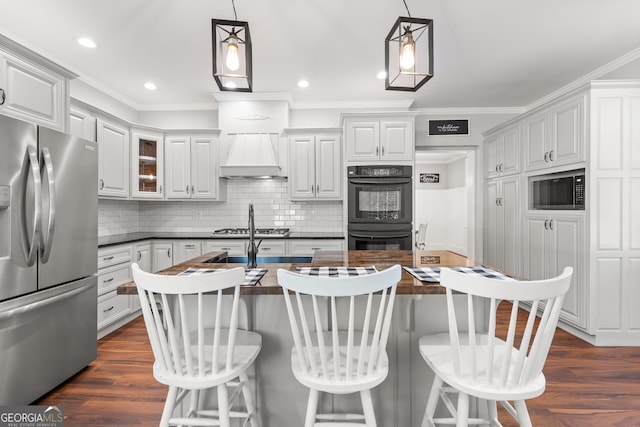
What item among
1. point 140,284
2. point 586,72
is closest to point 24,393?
point 140,284

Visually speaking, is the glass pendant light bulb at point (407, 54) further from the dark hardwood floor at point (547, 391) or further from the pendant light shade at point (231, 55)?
the dark hardwood floor at point (547, 391)

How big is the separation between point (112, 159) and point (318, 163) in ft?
7.58

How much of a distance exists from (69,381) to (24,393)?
0.40 meters

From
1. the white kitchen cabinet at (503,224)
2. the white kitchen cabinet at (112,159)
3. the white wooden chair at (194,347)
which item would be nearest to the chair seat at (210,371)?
the white wooden chair at (194,347)

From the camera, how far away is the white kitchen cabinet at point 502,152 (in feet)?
12.6

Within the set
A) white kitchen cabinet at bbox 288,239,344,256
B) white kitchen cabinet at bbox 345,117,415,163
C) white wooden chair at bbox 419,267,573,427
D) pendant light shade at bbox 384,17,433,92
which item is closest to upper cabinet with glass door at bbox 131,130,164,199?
white kitchen cabinet at bbox 288,239,344,256

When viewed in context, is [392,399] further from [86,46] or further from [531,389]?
[86,46]

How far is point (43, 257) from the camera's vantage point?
79.8 inches

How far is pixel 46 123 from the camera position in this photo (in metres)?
2.29

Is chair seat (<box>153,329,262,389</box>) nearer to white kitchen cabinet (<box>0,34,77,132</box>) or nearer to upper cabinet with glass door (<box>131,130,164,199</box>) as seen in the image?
white kitchen cabinet (<box>0,34,77,132</box>)

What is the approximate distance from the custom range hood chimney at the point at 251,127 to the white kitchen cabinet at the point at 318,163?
194 mm

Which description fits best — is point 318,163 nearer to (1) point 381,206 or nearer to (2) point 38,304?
(1) point 381,206

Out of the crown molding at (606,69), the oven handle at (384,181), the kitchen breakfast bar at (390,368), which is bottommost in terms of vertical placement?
the kitchen breakfast bar at (390,368)

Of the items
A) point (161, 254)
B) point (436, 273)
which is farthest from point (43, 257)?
point (436, 273)
